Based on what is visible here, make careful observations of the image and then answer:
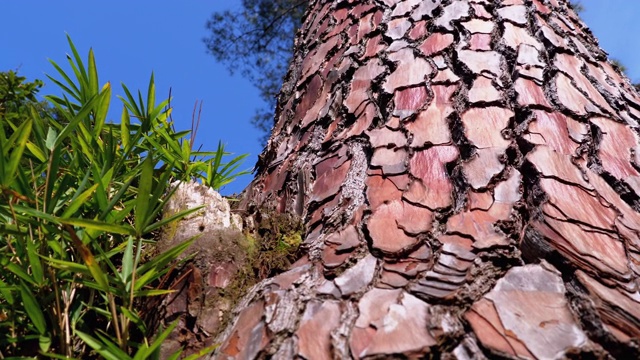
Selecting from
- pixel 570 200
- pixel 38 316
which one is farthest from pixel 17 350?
pixel 570 200

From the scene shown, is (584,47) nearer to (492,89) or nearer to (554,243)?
(492,89)

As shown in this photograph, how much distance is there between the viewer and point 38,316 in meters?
0.82

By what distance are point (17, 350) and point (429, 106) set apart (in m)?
0.91

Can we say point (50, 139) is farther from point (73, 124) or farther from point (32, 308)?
point (32, 308)

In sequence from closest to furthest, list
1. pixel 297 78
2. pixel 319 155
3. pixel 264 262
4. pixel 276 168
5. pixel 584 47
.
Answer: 1. pixel 264 262
2. pixel 319 155
3. pixel 276 168
4. pixel 584 47
5. pixel 297 78

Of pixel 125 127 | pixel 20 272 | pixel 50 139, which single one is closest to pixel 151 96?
pixel 125 127

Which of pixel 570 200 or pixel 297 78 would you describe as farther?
pixel 297 78

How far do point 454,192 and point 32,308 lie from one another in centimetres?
73

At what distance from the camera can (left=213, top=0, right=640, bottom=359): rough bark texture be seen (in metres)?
0.67

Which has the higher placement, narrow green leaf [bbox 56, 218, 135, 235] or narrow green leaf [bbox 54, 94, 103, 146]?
narrow green leaf [bbox 54, 94, 103, 146]

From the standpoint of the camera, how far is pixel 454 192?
0.90 metres

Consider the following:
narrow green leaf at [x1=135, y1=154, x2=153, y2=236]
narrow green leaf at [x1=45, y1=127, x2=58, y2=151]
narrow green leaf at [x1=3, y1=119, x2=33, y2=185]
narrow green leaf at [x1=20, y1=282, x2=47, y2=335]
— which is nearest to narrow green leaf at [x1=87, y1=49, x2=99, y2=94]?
narrow green leaf at [x1=45, y1=127, x2=58, y2=151]

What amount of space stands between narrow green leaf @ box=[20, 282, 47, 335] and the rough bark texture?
0.30 m

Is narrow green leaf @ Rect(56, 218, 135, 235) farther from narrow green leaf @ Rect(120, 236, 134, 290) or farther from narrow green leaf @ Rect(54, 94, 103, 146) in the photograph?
narrow green leaf @ Rect(54, 94, 103, 146)
